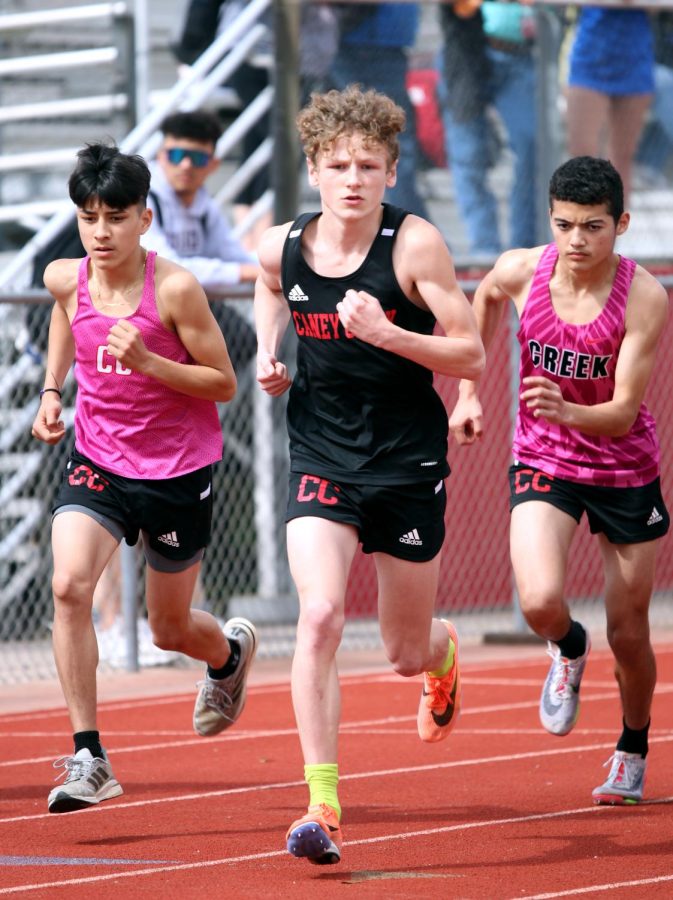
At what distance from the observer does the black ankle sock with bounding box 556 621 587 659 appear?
6773 mm

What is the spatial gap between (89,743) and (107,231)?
1809mm

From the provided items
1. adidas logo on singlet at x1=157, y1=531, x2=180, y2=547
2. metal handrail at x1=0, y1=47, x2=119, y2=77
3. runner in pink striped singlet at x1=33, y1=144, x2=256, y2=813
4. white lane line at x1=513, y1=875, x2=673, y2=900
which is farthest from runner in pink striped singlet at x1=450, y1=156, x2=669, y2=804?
metal handrail at x1=0, y1=47, x2=119, y2=77

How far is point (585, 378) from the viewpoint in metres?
6.58

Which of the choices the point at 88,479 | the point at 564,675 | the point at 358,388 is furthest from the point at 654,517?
the point at 88,479

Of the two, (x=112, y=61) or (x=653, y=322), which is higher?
(x=112, y=61)

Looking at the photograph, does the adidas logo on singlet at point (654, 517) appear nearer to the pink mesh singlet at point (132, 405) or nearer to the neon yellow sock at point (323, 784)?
the pink mesh singlet at point (132, 405)

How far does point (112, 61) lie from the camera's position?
14453 millimetres

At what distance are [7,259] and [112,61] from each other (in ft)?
5.96

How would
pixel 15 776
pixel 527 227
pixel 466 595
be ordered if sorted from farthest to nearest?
1. pixel 466 595
2. pixel 527 227
3. pixel 15 776

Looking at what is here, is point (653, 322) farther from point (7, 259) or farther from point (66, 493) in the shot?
point (7, 259)

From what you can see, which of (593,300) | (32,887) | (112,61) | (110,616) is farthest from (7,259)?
(32,887)

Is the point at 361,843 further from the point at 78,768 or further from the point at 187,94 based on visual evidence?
the point at 187,94

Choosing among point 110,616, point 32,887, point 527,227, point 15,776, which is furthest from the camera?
point 527,227

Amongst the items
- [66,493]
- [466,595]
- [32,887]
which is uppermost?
[66,493]
